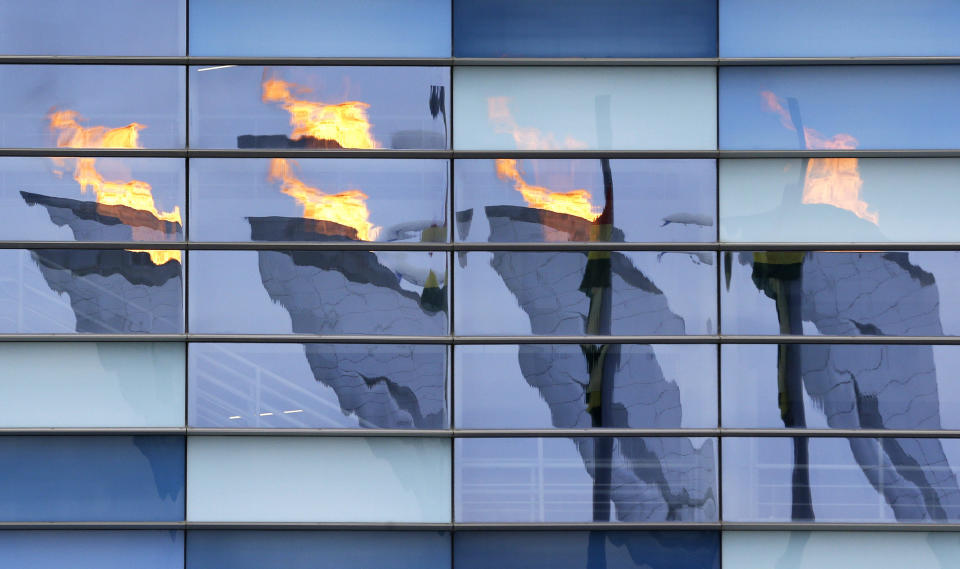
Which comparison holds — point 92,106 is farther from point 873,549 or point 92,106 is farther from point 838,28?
point 873,549

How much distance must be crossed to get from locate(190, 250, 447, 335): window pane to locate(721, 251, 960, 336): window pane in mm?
3094

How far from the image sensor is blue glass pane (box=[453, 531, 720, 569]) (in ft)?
24.5

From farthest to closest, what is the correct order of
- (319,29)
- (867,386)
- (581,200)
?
(319,29) → (581,200) → (867,386)

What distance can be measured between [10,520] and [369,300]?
424 centimetres

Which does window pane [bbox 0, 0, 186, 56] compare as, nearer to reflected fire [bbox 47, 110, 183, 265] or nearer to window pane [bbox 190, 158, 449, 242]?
reflected fire [bbox 47, 110, 183, 265]

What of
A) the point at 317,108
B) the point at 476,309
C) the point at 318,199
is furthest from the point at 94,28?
the point at 476,309

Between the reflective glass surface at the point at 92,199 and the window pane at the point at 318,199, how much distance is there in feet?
0.93

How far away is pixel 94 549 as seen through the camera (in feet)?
24.7

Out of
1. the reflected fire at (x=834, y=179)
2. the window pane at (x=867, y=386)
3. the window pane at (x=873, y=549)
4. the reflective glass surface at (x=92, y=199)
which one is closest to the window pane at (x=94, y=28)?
the reflective glass surface at (x=92, y=199)

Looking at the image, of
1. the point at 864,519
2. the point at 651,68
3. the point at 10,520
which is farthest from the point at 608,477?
the point at 10,520

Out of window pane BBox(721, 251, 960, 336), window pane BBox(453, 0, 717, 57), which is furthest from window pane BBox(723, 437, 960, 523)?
window pane BBox(453, 0, 717, 57)

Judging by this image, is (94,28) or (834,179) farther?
(94,28)

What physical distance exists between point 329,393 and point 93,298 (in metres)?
2.56

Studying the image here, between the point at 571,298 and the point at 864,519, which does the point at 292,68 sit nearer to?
the point at 571,298
